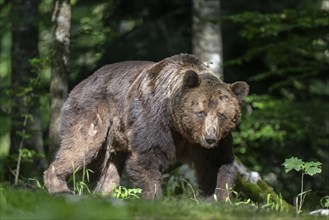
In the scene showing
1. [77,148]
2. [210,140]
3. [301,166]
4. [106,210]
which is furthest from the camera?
[77,148]

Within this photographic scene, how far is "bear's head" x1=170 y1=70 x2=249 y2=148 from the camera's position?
25.4 ft

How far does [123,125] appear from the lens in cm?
858

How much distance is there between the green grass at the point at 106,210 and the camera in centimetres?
420

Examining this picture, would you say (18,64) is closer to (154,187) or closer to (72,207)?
(154,187)

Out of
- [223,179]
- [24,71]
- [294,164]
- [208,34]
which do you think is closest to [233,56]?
[208,34]

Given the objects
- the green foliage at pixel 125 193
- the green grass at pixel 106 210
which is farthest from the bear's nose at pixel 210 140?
the green grass at pixel 106 210

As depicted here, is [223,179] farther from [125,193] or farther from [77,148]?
[77,148]

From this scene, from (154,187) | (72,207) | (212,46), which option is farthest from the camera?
(212,46)

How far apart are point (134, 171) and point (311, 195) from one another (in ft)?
14.0

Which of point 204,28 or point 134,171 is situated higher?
point 204,28

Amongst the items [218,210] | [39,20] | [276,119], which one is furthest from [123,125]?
[276,119]

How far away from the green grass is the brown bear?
2.36m

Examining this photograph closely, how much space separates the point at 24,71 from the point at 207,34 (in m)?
3.60

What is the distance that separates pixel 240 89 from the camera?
26.2ft
